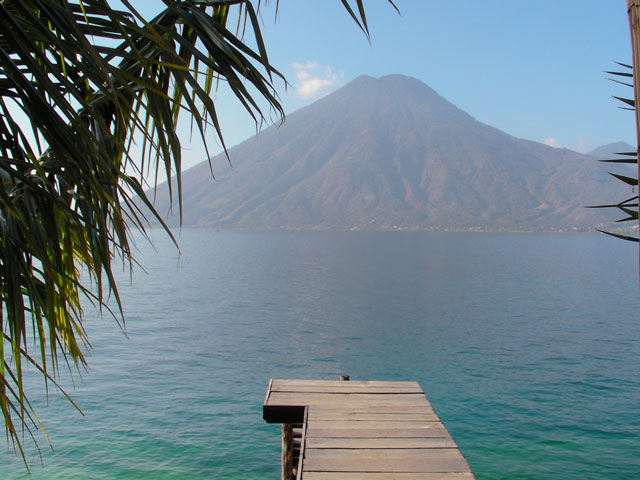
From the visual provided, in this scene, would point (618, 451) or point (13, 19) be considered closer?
point (13, 19)

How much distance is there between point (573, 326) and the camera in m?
28.5

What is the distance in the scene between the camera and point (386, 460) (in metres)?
4.54

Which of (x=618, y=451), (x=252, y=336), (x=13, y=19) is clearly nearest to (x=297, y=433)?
(x=618, y=451)

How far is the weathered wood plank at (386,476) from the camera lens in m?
4.17

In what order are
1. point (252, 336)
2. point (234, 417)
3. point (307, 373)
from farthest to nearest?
1. point (252, 336)
2. point (307, 373)
3. point (234, 417)

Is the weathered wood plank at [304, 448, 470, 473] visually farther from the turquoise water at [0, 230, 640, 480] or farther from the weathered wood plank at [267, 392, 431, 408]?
the turquoise water at [0, 230, 640, 480]

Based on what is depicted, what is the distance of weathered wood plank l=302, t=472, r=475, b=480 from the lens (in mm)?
4172

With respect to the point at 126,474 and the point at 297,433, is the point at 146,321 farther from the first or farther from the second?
the point at 297,433

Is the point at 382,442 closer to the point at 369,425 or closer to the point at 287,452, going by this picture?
the point at 369,425

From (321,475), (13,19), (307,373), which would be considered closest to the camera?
(13,19)

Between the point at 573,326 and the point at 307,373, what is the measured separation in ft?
53.9

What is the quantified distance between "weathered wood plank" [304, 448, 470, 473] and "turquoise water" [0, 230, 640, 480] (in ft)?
7.00

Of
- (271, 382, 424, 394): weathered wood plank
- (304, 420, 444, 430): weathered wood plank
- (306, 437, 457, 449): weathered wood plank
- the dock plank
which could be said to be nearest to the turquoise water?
(306, 437, 457, 449): weathered wood plank

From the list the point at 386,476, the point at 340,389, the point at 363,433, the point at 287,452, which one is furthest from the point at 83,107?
the point at 287,452
